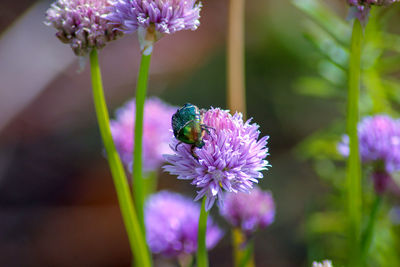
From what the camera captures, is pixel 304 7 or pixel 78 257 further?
pixel 78 257

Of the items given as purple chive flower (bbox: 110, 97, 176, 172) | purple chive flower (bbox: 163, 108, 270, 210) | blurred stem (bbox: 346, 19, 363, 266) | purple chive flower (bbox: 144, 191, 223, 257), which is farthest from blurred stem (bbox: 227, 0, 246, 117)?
purple chive flower (bbox: 163, 108, 270, 210)

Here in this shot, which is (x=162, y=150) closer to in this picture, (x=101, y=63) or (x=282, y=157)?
(x=282, y=157)

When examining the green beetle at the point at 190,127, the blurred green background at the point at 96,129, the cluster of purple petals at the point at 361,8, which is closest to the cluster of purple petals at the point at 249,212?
the green beetle at the point at 190,127

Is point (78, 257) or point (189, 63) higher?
point (189, 63)

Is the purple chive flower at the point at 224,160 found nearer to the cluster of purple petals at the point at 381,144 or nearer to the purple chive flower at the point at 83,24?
the purple chive flower at the point at 83,24

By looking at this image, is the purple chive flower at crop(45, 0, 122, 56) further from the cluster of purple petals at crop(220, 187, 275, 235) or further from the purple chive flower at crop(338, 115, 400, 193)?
the purple chive flower at crop(338, 115, 400, 193)

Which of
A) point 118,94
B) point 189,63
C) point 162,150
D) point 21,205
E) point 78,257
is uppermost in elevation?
point 189,63

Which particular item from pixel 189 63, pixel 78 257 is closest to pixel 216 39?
pixel 189 63

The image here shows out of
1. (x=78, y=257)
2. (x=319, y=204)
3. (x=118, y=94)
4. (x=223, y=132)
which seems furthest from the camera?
(x=118, y=94)
